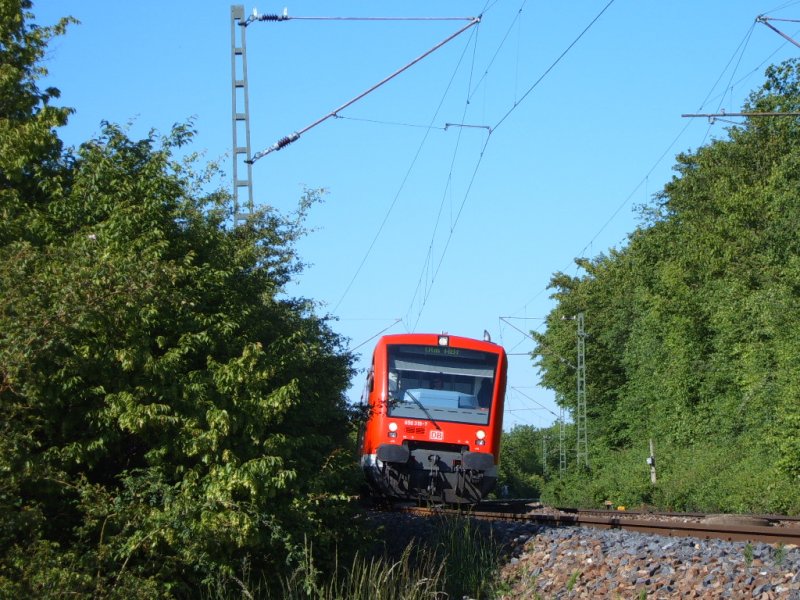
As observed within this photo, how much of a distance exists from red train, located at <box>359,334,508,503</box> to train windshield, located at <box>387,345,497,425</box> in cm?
2

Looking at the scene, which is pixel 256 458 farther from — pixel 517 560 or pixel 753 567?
pixel 753 567

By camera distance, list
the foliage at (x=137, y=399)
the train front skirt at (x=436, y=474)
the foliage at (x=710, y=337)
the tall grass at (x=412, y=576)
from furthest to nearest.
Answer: the foliage at (x=710, y=337), the train front skirt at (x=436, y=474), the tall grass at (x=412, y=576), the foliage at (x=137, y=399)

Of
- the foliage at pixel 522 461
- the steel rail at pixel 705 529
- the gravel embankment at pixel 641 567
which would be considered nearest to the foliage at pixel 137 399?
the gravel embankment at pixel 641 567

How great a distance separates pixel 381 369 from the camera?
64.2 feet

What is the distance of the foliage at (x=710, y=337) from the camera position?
3259cm

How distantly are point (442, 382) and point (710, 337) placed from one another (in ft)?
92.5

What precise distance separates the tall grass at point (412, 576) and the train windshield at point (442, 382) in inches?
130

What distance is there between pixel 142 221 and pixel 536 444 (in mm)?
94789

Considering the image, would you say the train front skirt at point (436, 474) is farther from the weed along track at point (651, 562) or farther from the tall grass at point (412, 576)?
the weed along track at point (651, 562)

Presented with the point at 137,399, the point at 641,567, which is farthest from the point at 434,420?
the point at 137,399

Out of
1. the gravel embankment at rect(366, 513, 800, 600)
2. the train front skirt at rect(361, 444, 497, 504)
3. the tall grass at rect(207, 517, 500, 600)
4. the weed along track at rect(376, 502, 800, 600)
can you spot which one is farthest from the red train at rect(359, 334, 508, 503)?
the gravel embankment at rect(366, 513, 800, 600)

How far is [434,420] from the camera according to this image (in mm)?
19422

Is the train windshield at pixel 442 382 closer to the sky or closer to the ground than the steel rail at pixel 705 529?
closer to the sky

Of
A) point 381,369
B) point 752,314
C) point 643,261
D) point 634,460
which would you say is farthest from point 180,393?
point 643,261
